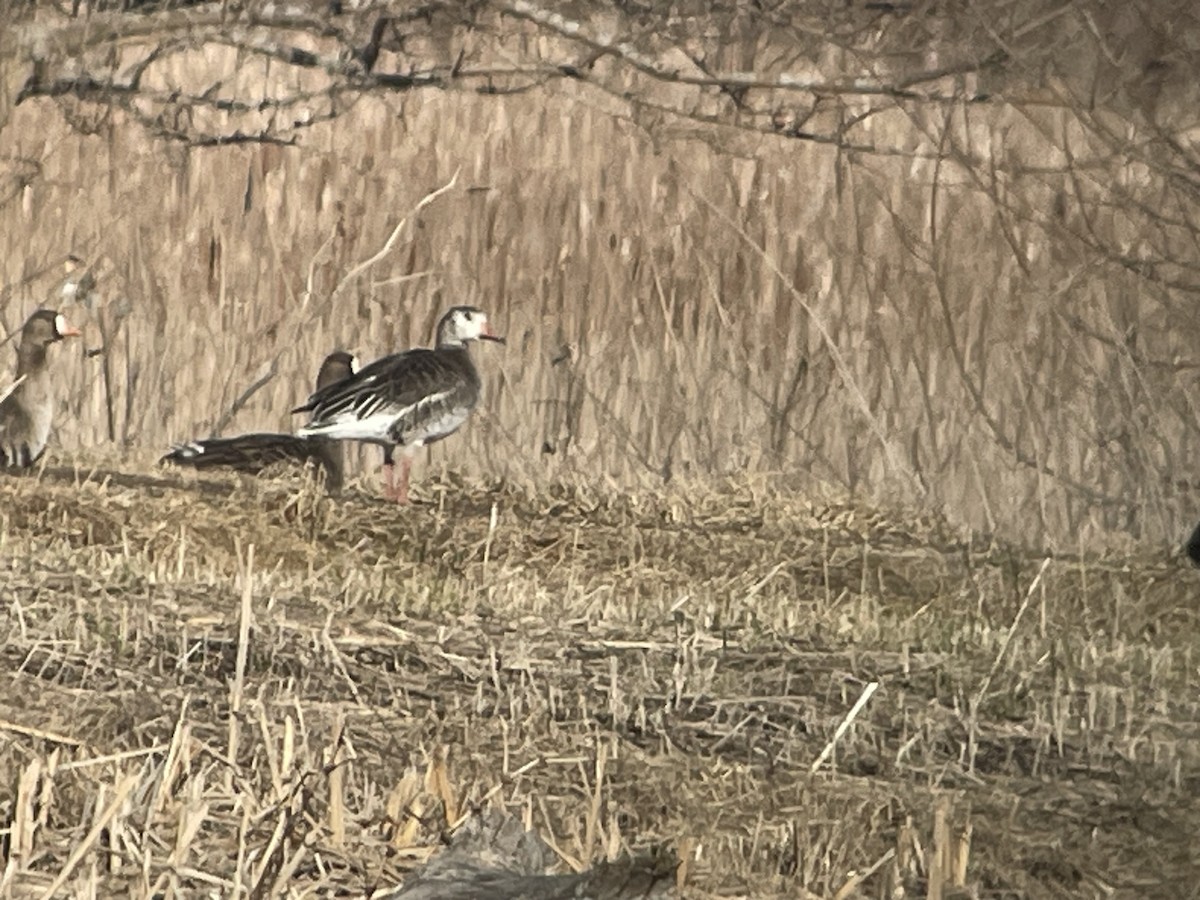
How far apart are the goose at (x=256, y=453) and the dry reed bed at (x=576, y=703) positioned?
3.88ft

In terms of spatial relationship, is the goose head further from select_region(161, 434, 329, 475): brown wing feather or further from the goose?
select_region(161, 434, 329, 475): brown wing feather

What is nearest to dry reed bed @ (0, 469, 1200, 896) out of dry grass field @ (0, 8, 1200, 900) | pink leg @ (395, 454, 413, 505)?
dry grass field @ (0, 8, 1200, 900)

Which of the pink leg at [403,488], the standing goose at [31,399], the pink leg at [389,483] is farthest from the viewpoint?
the standing goose at [31,399]

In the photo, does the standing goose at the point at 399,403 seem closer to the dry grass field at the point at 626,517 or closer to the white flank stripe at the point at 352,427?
the white flank stripe at the point at 352,427

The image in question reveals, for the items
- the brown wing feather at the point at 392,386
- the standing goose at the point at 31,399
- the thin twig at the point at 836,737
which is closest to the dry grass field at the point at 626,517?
the thin twig at the point at 836,737

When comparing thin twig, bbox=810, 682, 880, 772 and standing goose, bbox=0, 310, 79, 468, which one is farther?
standing goose, bbox=0, 310, 79, 468

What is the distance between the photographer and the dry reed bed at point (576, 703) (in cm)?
397

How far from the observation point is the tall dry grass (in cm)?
949

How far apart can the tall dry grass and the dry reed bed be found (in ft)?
5.38

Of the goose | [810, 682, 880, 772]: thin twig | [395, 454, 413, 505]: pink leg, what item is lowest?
[810, 682, 880, 772]: thin twig

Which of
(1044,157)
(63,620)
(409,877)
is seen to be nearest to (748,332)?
(1044,157)

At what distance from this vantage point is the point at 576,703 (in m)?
5.16

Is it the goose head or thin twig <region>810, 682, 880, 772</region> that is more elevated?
the goose head

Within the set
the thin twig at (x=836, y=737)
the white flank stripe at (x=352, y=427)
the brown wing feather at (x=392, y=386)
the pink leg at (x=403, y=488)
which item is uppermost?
the brown wing feather at (x=392, y=386)
